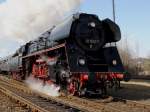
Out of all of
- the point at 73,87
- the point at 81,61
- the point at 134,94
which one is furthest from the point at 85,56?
the point at 134,94

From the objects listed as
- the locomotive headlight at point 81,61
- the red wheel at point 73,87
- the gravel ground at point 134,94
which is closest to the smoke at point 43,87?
the red wheel at point 73,87

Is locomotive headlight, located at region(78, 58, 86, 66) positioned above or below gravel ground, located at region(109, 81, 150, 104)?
above

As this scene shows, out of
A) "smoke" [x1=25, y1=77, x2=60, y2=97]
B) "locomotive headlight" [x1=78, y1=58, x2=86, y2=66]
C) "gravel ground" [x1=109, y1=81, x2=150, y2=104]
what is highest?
"locomotive headlight" [x1=78, y1=58, x2=86, y2=66]

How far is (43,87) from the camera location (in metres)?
20.0

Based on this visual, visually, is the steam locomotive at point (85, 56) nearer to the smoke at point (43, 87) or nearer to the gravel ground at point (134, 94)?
the smoke at point (43, 87)

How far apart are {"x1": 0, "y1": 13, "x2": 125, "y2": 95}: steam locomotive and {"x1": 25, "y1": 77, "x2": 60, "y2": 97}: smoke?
0.57 m

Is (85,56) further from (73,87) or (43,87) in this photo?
(43,87)

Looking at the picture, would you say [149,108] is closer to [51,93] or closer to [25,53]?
[51,93]

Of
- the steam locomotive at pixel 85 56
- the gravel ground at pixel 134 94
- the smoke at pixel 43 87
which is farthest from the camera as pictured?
the smoke at pixel 43 87

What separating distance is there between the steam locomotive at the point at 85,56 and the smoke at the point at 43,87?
0.57m

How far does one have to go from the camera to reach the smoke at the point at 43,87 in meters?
17.4

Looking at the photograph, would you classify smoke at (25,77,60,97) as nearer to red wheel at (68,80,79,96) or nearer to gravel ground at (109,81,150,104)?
red wheel at (68,80,79,96)

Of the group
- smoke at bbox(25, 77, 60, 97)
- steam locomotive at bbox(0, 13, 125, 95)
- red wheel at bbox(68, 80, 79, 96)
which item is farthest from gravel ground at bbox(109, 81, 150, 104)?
smoke at bbox(25, 77, 60, 97)

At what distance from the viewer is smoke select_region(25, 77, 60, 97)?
17438mm
